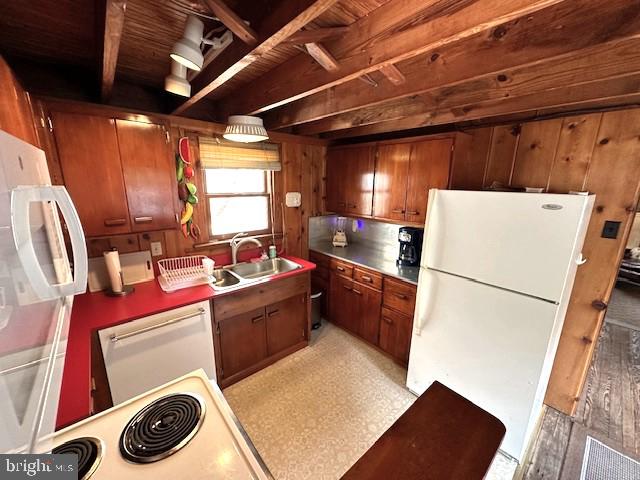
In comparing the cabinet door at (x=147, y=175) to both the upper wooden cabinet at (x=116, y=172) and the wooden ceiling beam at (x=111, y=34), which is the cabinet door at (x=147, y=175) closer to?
the upper wooden cabinet at (x=116, y=172)

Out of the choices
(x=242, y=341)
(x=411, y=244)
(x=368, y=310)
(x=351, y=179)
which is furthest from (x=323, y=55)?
(x=368, y=310)

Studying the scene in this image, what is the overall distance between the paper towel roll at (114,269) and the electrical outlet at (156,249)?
0.29 metres

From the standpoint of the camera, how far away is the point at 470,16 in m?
0.85

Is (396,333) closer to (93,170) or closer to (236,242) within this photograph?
(236,242)

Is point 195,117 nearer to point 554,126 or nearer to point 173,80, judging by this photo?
point 173,80

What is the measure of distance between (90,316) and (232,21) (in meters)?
1.73

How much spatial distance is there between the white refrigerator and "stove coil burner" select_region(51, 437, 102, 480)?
1847 millimetres

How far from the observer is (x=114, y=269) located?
5.80 ft

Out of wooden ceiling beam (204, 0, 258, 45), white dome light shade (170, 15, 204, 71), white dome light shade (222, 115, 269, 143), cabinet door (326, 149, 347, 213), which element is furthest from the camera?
cabinet door (326, 149, 347, 213)

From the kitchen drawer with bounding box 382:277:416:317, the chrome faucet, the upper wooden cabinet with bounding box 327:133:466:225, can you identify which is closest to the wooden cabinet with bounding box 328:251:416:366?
the kitchen drawer with bounding box 382:277:416:317

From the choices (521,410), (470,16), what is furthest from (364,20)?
(521,410)

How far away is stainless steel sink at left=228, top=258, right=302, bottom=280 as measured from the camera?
2482 mm

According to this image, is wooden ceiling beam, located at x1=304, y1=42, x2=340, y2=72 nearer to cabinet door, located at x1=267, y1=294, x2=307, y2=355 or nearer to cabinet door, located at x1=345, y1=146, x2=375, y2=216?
cabinet door, located at x1=345, y1=146, x2=375, y2=216

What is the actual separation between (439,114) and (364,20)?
3.79ft
